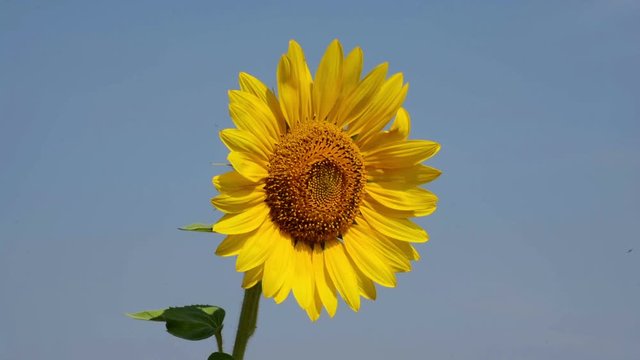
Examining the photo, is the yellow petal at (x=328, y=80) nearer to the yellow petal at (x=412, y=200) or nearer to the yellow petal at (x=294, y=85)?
the yellow petal at (x=294, y=85)

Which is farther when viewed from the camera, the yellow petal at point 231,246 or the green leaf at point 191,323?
the green leaf at point 191,323

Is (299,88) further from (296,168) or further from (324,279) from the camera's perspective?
(324,279)

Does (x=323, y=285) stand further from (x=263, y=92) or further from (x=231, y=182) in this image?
(x=263, y=92)

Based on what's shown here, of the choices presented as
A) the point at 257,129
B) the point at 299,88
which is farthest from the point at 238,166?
the point at 299,88

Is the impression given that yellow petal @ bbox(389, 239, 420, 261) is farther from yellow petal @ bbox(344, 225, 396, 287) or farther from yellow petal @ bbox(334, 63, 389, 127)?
yellow petal @ bbox(334, 63, 389, 127)

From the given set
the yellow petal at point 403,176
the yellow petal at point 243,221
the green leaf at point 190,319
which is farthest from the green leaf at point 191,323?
the yellow petal at point 403,176

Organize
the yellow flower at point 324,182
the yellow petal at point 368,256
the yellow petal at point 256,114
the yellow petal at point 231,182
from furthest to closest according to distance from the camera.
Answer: the yellow petal at point 368,256, the yellow flower at point 324,182, the yellow petal at point 256,114, the yellow petal at point 231,182

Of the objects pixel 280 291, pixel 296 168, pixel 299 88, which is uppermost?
pixel 299 88

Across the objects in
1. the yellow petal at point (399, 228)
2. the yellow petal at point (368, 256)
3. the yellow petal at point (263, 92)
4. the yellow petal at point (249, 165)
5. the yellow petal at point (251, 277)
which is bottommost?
the yellow petal at point (251, 277)
